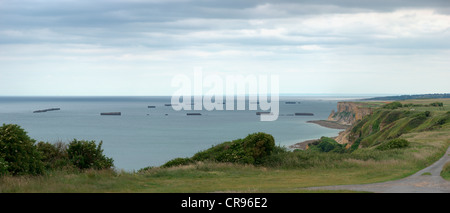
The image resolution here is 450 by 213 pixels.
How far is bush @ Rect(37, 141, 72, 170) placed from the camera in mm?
22219

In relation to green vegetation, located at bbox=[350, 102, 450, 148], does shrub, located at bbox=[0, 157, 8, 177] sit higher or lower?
higher

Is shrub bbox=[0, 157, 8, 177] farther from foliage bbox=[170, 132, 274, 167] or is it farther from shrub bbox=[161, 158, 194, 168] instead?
foliage bbox=[170, 132, 274, 167]

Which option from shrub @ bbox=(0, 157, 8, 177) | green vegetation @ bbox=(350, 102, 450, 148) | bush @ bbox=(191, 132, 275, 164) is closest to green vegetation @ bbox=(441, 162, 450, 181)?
bush @ bbox=(191, 132, 275, 164)

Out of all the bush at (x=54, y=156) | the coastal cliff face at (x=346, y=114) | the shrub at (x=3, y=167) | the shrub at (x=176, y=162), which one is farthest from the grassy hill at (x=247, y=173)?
the coastal cliff face at (x=346, y=114)

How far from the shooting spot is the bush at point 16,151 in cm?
1784

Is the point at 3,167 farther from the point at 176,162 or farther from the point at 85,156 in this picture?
the point at 176,162

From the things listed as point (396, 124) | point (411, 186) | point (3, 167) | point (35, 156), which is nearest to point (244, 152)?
point (411, 186)

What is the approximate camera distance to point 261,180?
2166 cm

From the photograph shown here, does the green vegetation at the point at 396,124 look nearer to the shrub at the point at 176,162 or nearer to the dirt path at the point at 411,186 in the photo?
the shrub at the point at 176,162

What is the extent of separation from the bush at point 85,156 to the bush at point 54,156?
0.39 m

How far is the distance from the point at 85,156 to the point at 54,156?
65.9 inches

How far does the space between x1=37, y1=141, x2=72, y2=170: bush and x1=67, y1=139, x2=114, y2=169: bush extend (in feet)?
1.28

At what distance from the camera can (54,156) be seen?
23547 mm
